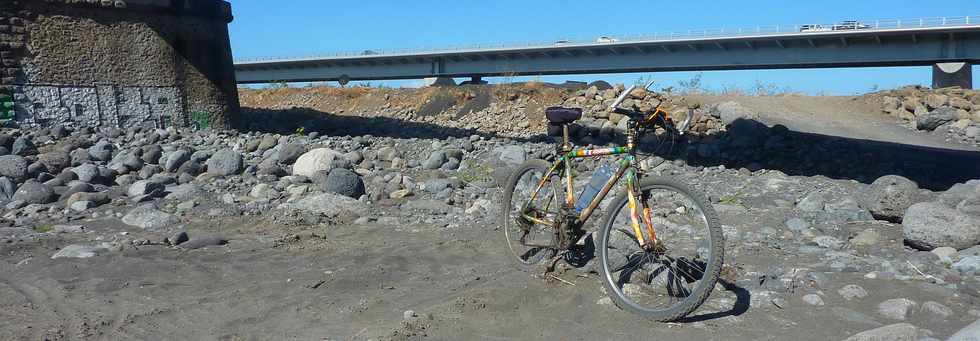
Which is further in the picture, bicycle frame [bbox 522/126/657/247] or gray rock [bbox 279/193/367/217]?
gray rock [bbox 279/193/367/217]

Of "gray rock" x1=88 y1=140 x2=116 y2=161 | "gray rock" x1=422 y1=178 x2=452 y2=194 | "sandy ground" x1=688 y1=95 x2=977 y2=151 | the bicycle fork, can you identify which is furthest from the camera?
"sandy ground" x1=688 y1=95 x2=977 y2=151

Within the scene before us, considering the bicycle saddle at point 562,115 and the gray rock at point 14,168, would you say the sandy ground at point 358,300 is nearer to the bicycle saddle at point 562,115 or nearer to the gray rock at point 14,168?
the bicycle saddle at point 562,115

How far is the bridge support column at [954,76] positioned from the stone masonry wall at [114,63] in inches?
859

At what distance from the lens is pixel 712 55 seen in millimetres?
24125

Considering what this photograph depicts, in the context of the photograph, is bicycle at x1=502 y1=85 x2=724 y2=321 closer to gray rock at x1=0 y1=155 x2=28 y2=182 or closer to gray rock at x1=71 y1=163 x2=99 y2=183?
gray rock at x1=71 y1=163 x2=99 y2=183

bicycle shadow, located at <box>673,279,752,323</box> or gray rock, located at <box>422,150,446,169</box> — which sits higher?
gray rock, located at <box>422,150,446,169</box>

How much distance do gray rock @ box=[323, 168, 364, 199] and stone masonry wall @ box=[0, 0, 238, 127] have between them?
8286 mm

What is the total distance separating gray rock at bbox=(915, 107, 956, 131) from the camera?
18.6 meters

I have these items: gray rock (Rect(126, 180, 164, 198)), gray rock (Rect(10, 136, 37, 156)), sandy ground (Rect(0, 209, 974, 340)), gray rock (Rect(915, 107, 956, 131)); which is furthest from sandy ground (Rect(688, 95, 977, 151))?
gray rock (Rect(10, 136, 37, 156))

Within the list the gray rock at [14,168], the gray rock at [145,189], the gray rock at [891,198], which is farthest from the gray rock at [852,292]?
the gray rock at [14,168]

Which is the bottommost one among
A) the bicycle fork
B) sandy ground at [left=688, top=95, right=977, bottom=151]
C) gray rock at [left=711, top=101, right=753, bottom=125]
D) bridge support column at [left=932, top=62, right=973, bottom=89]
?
sandy ground at [left=688, top=95, right=977, bottom=151]

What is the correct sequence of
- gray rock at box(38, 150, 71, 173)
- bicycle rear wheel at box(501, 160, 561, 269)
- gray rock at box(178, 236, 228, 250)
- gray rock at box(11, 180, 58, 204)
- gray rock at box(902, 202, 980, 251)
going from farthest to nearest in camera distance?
gray rock at box(38, 150, 71, 173) → gray rock at box(11, 180, 58, 204) → gray rock at box(178, 236, 228, 250) → gray rock at box(902, 202, 980, 251) → bicycle rear wheel at box(501, 160, 561, 269)

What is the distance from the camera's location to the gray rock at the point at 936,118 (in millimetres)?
18641

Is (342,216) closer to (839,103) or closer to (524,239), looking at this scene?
(524,239)
